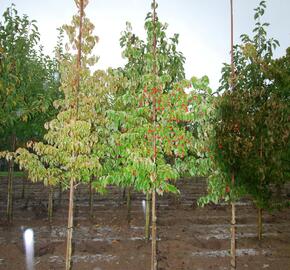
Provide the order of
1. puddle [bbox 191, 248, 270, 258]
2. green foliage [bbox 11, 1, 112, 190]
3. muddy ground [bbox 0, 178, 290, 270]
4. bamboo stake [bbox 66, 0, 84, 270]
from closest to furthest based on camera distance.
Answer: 1. green foliage [bbox 11, 1, 112, 190]
2. bamboo stake [bbox 66, 0, 84, 270]
3. muddy ground [bbox 0, 178, 290, 270]
4. puddle [bbox 191, 248, 270, 258]

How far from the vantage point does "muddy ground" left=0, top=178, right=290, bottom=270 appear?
1000cm

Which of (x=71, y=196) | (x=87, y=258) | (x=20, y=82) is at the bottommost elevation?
(x=87, y=258)

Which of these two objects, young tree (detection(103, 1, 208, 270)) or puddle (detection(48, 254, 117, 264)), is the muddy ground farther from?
young tree (detection(103, 1, 208, 270))

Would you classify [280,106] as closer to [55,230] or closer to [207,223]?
[207,223]

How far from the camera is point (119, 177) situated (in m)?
7.34

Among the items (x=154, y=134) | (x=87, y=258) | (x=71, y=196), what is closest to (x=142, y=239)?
(x=87, y=258)

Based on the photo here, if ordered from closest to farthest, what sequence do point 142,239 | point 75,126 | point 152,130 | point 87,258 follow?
point 75,126 → point 152,130 → point 87,258 → point 142,239

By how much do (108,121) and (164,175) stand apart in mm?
2122

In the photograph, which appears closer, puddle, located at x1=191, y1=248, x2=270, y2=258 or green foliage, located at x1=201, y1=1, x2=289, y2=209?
green foliage, located at x1=201, y1=1, x2=289, y2=209

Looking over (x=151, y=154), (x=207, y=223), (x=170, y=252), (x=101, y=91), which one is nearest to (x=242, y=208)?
(x=207, y=223)

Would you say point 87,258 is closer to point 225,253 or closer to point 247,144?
point 225,253

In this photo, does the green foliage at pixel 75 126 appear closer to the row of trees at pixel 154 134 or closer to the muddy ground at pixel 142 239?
the row of trees at pixel 154 134

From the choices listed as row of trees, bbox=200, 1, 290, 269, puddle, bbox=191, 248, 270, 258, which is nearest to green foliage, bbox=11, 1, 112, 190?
row of trees, bbox=200, 1, 290, 269

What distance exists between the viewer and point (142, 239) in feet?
40.5
